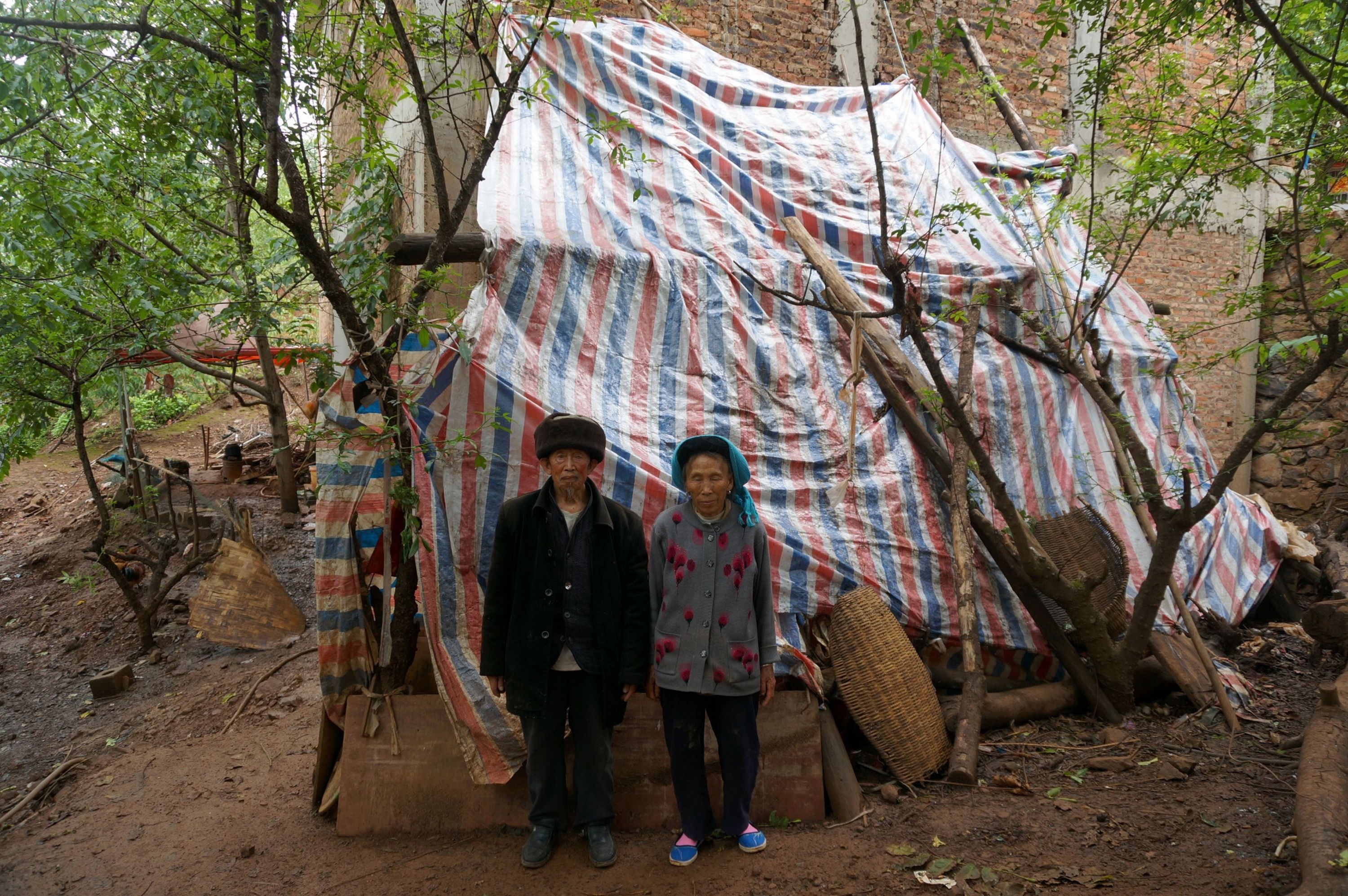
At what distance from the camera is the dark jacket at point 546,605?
10.1 feet

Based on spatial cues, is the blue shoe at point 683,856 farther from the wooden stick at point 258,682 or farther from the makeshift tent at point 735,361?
the wooden stick at point 258,682

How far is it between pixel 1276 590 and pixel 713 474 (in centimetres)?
489

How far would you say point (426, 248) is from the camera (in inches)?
150

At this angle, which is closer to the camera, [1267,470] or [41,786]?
[41,786]

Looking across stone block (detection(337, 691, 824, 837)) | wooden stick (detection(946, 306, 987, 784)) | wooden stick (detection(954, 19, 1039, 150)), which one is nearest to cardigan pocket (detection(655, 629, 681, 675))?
stone block (detection(337, 691, 824, 837))

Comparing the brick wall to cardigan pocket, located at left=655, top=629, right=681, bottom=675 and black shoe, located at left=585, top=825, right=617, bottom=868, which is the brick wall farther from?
black shoe, located at left=585, top=825, right=617, bottom=868

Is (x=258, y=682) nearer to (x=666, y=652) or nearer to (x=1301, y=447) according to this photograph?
(x=666, y=652)

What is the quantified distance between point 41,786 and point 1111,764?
16.9 ft

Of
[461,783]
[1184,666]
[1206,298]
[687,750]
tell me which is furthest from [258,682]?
[1206,298]

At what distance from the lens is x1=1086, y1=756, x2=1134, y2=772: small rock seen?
3.83 meters

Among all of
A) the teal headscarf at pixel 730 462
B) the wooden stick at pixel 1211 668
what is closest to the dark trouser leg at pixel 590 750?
the teal headscarf at pixel 730 462

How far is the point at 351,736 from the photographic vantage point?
3.50 metres

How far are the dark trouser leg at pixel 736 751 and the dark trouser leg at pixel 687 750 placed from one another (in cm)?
7

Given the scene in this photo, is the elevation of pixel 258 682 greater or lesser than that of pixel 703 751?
lesser
